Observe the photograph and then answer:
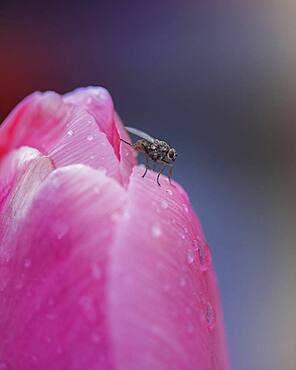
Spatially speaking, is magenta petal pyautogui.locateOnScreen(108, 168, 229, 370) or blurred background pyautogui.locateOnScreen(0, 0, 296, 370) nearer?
magenta petal pyautogui.locateOnScreen(108, 168, 229, 370)

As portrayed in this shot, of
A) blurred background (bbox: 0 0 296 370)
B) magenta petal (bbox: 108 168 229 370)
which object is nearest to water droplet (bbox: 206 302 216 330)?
magenta petal (bbox: 108 168 229 370)

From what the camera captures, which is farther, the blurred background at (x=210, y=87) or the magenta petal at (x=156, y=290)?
the blurred background at (x=210, y=87)

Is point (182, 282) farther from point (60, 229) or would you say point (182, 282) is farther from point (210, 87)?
point (210, 87)

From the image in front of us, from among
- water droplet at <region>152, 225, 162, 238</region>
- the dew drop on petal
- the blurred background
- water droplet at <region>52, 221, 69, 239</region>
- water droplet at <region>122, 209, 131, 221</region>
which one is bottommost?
the blurred background

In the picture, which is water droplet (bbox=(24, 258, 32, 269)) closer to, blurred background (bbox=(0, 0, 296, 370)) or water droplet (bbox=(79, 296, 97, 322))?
water droplet (bbox=(79, 296, 97, 322))

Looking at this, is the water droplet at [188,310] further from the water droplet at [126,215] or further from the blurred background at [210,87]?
the blurred background at [210,87]

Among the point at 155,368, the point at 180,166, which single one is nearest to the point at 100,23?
the point at 180,166

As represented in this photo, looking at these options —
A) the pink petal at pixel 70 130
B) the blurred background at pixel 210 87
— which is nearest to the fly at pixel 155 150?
the pink petal at pixel 70 130

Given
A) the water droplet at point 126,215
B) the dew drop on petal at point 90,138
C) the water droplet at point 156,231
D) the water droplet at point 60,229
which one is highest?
the dew drop on petal at point 90,138
